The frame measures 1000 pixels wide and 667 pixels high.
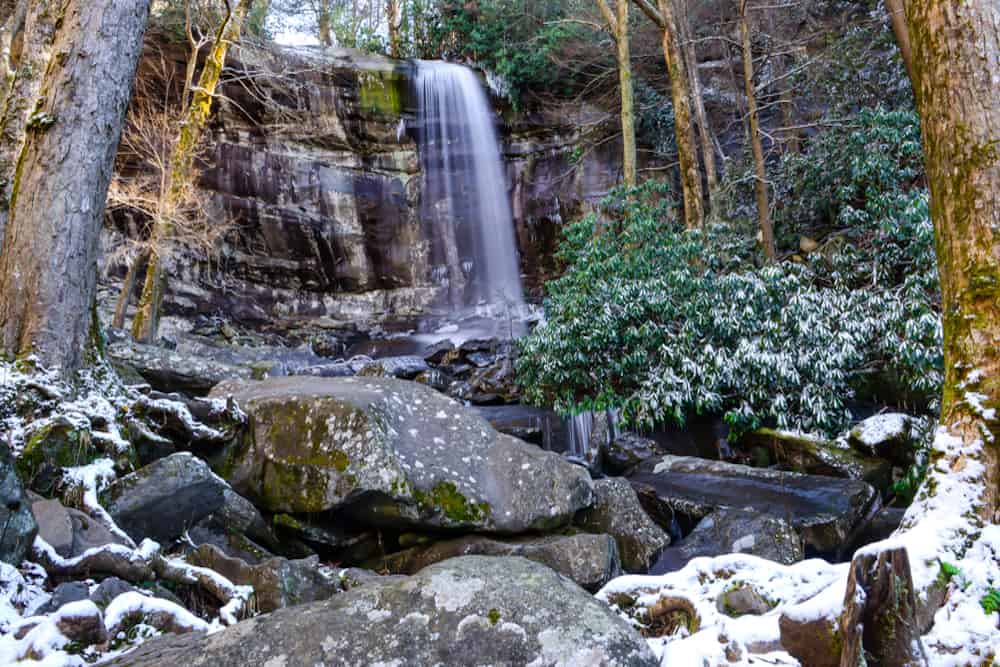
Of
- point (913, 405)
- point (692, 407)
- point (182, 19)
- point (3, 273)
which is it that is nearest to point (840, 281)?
point (913, 405)

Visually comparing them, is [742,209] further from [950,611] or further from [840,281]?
[950,611]

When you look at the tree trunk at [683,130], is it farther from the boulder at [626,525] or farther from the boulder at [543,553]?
the boulder at [543,553]

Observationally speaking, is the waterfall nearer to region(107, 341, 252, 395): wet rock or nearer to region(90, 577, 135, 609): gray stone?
region(107, 341, 252, 395): wet rock

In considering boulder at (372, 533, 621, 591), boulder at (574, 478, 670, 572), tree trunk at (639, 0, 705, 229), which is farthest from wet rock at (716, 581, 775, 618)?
tree trunk at (639, 0, 705, 229)

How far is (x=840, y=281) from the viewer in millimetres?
8250

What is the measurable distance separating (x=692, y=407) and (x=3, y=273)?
6925 millimetres

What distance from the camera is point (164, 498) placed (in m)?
3.25

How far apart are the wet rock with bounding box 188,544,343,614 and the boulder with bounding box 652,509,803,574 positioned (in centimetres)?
263

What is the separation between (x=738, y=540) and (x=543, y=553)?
1654 mm

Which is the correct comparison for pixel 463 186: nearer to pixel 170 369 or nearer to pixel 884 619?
pixel 170 369

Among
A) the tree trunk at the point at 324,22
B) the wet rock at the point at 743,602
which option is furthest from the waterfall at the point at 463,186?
the wet rock at the point at 743,602

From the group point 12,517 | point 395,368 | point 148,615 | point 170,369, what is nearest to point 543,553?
point 148,615

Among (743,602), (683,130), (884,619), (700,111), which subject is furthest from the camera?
(700,111)

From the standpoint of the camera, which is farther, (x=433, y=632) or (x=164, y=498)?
(x=164, y=498)
